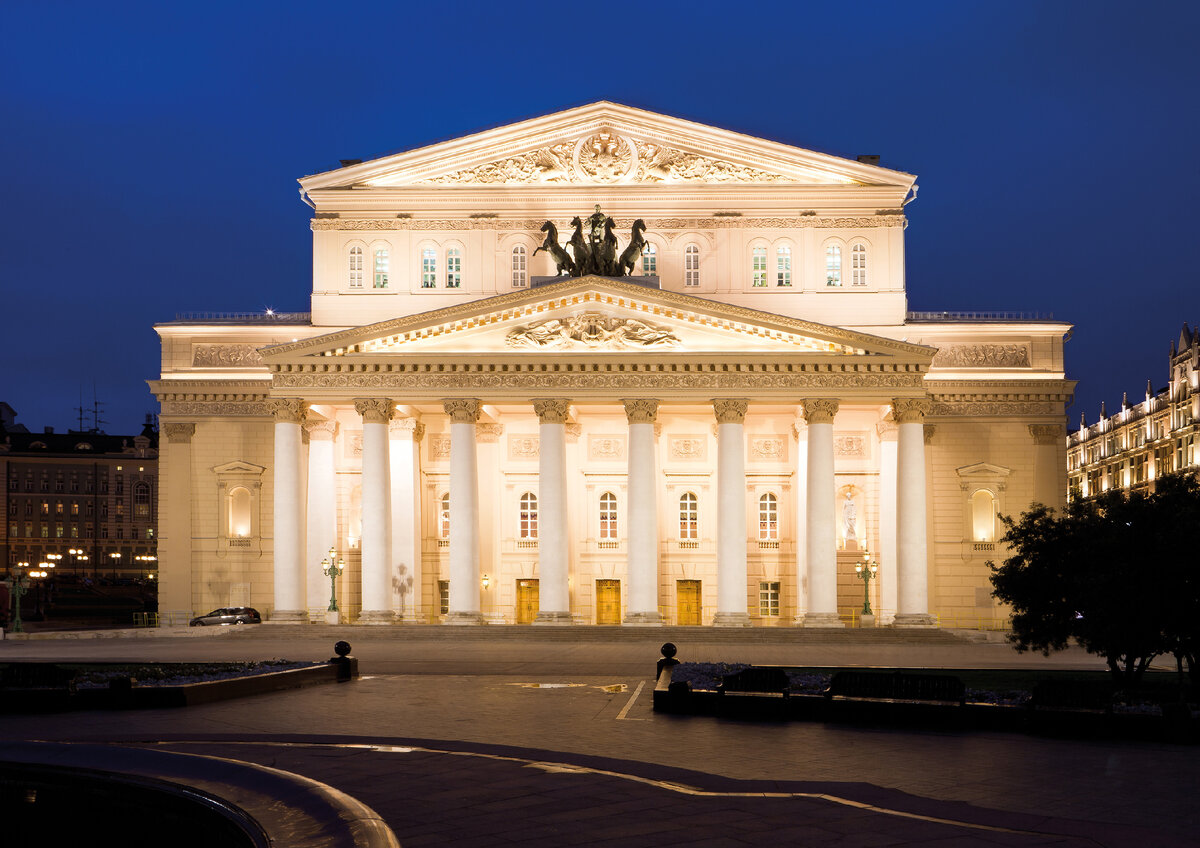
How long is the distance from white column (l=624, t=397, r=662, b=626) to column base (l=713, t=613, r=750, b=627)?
2.40 metres

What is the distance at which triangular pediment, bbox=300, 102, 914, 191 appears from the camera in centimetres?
5925

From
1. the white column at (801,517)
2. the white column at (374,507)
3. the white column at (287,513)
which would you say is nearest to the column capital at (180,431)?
the white column at (287,513)

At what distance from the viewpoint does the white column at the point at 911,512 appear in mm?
51781

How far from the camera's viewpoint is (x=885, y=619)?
55375 millimetres

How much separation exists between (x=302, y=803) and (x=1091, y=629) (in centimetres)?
1965

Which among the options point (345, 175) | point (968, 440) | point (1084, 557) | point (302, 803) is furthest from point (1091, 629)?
point (345, 175)

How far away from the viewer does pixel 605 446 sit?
60.6m

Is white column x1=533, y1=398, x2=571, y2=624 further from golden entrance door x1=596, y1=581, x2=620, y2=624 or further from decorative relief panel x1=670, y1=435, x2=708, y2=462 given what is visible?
decorative relief panel x1=670, y1=435, x2=708, y2=462

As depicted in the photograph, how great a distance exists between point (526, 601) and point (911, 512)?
18.5 m

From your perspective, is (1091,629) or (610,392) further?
(610,392)

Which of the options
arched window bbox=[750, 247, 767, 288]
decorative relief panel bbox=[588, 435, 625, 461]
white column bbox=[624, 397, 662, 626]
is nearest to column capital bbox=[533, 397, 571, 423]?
white column bbox=[624, 397, 662, 626]

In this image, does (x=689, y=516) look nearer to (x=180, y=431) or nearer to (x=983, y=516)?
(x=983, y=516)

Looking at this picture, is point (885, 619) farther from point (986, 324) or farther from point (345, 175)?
point (345, 175)

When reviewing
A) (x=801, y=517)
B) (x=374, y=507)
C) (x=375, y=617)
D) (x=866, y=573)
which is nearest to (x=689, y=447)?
(x=801, y=517)
